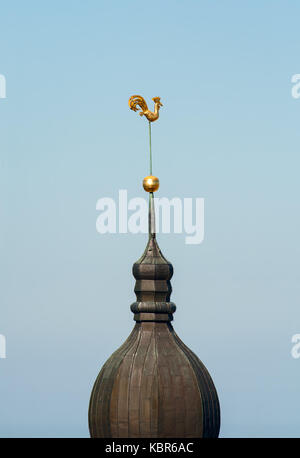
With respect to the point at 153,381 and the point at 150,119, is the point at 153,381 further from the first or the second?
the point at 150,119

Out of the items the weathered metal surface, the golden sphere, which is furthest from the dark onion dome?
the golden sphere

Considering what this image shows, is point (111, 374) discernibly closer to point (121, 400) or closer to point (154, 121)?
point (121, 400)

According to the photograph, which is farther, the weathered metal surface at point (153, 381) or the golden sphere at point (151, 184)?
the golden sphere at point (151, 184)

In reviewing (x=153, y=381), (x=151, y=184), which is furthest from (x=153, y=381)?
(x=151, y=184)

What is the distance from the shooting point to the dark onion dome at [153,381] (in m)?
170

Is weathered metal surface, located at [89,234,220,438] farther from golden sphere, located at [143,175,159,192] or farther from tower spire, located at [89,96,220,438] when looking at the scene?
golden sphere, located at [143,175,159,192]

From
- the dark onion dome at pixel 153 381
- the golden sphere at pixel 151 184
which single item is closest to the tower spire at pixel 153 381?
the dark onion dome at pixel 153 381

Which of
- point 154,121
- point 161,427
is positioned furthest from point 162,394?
point 154,121

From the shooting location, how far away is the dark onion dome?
170 metres

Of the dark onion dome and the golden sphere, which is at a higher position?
the golden sphere

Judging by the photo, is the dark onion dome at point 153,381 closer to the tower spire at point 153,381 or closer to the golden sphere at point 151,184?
the tower spire at point 153,381
